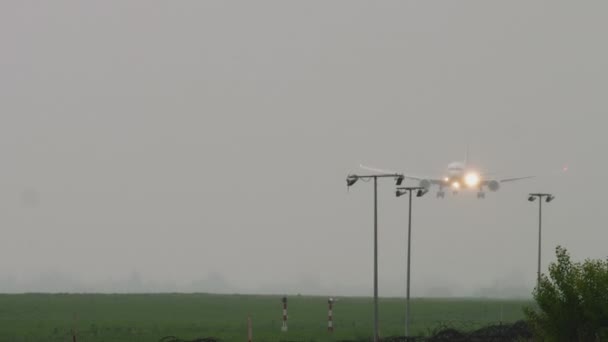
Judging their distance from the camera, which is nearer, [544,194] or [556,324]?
[556,324]

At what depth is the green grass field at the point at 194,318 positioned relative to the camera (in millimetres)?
71281

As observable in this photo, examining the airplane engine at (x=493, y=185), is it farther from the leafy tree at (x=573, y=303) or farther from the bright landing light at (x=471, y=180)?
the leafy tree at (x=573, y=303)

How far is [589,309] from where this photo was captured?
4603 cm

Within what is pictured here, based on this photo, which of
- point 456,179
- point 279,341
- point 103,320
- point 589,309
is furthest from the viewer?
point 456,179

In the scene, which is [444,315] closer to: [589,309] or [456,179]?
[456,179]

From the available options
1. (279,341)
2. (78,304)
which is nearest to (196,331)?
(279,341)

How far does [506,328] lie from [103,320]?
3902cm

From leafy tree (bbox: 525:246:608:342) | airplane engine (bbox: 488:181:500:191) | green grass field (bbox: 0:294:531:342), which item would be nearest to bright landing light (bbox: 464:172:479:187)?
airplane engine (bbox: 488:181:500:191)

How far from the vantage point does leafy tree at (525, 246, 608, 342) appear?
45.8 metres

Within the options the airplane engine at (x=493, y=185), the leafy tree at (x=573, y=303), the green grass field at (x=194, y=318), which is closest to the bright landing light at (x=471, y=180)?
the airplane engine at (x=493, y=185)

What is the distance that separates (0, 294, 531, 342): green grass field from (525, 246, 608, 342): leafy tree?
21633mm

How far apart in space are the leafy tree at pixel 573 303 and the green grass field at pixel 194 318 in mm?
21633

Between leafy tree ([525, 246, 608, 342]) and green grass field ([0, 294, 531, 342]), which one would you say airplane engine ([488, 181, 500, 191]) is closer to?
green grass field ([0, 294, 531, 342])

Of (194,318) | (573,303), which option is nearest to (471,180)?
(194,318)
